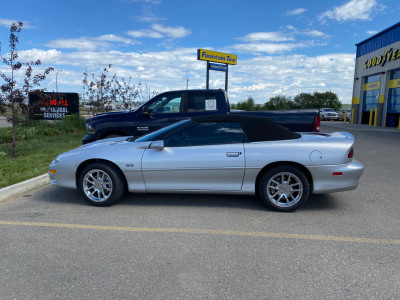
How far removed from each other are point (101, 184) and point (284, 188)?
8.91 feet

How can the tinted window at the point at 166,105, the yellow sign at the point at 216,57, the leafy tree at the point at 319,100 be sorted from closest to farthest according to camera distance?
the tinted window at the point at 166,105 → the yellow sign at the point at 216,57 → the leafy tree at the point at 319,100

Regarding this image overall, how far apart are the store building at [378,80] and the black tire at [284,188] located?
22083 mm

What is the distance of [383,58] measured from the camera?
23516mm

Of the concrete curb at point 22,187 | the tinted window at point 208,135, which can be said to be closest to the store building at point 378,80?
the tinted window at point 208,135

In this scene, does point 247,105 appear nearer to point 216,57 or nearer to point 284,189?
point 216,57

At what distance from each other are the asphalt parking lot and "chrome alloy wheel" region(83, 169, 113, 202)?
7.7 inches

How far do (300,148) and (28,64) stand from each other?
7.17 meters

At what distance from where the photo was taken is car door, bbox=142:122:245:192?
4.55m

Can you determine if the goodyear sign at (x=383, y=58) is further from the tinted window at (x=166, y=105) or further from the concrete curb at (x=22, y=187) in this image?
the concrete curb at (x=22, y=187)

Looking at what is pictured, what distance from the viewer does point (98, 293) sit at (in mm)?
2621

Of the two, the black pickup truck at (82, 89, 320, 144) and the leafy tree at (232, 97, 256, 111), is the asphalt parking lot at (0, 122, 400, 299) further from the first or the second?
the leafy tree at (232, 97, 256, 111)

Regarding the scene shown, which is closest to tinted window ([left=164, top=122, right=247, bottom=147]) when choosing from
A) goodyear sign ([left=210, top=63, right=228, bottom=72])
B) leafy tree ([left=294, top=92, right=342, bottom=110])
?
goodyear sign ([left=210, top=63, right=228, bottom=72])

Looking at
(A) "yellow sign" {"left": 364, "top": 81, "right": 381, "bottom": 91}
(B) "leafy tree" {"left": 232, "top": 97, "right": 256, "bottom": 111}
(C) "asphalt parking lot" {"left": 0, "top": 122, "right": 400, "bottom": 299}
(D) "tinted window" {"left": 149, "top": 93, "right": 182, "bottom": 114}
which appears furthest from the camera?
(B) "leafy tree" {"left": 232, "top": 97, "right": 256, "bottom": 111}

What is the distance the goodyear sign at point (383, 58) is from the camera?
22022 mm
